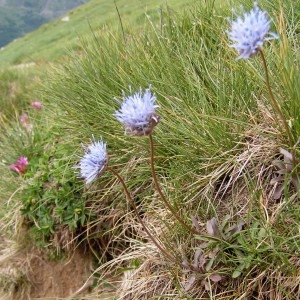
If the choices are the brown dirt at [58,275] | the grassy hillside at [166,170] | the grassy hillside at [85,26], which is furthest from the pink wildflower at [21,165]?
the grassy hillside at [85,26]

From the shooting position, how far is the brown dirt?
3445mm

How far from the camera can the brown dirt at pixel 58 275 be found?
11.3ft

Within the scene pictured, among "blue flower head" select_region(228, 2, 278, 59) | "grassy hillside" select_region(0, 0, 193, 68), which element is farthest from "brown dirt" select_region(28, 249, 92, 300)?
"blue flower head" select_region(228, 2, 278, 59)

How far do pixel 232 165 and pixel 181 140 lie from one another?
1.20ft

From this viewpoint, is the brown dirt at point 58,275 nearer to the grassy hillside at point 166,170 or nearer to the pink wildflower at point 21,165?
the grassy hillside at point 166,170

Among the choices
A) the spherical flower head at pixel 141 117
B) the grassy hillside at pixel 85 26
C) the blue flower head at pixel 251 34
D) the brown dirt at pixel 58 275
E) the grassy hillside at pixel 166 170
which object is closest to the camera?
the blue flower head at pixel 251 34

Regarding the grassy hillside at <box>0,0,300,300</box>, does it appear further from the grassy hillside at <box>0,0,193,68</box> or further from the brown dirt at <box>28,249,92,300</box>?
the grassy hillside at <box>0,0,193,68</box>

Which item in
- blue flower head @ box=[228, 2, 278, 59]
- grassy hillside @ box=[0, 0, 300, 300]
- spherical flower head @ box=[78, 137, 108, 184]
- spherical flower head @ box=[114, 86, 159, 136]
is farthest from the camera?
grassy hillside @ box=[0, 0, 300, 300]

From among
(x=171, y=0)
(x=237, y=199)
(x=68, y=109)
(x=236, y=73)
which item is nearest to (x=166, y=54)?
(x=236, y=73)

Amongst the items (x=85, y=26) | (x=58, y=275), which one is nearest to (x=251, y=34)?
(x=58, y=275)

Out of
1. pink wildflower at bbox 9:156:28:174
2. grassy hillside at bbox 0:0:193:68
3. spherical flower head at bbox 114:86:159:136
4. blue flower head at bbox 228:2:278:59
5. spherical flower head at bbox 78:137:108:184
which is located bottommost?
grassy hillside at bbox 0:0:193:68

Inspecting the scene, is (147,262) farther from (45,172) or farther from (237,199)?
(45,172)

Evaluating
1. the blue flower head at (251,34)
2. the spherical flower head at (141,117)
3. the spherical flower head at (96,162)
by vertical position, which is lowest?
the spherical flower head at (96,162)

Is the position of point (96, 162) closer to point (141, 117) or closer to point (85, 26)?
point (141, 117)
